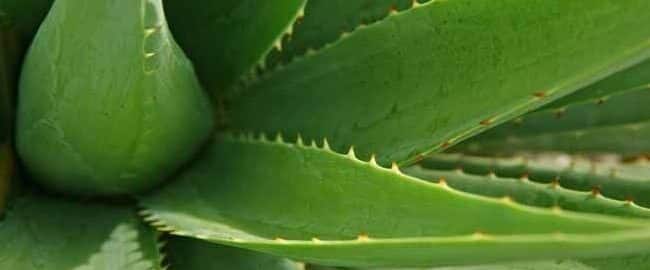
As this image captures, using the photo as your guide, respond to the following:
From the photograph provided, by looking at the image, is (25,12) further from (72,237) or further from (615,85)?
(615,85)

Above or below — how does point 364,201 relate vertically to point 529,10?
below

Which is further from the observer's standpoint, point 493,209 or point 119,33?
point 119,33

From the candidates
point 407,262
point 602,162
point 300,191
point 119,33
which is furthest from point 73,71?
point 602,162

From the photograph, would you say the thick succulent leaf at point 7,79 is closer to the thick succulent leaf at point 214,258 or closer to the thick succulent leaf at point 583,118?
the thick succulent leaf at point 214,258

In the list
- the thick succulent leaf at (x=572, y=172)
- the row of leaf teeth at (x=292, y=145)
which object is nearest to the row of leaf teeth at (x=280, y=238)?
the row of leaf teeth at (x=292, y=145)

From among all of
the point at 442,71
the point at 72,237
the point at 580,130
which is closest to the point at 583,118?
the point at 580,130

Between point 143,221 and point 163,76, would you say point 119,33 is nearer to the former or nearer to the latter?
point 163,76

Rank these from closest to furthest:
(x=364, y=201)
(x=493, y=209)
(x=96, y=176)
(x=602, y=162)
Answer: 1. (x=493, y=209)
2. (x=364, y=201)
3. (x=96, y=176)
4. (x=602, y=162)

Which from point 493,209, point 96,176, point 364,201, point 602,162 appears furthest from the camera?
point 602,162
